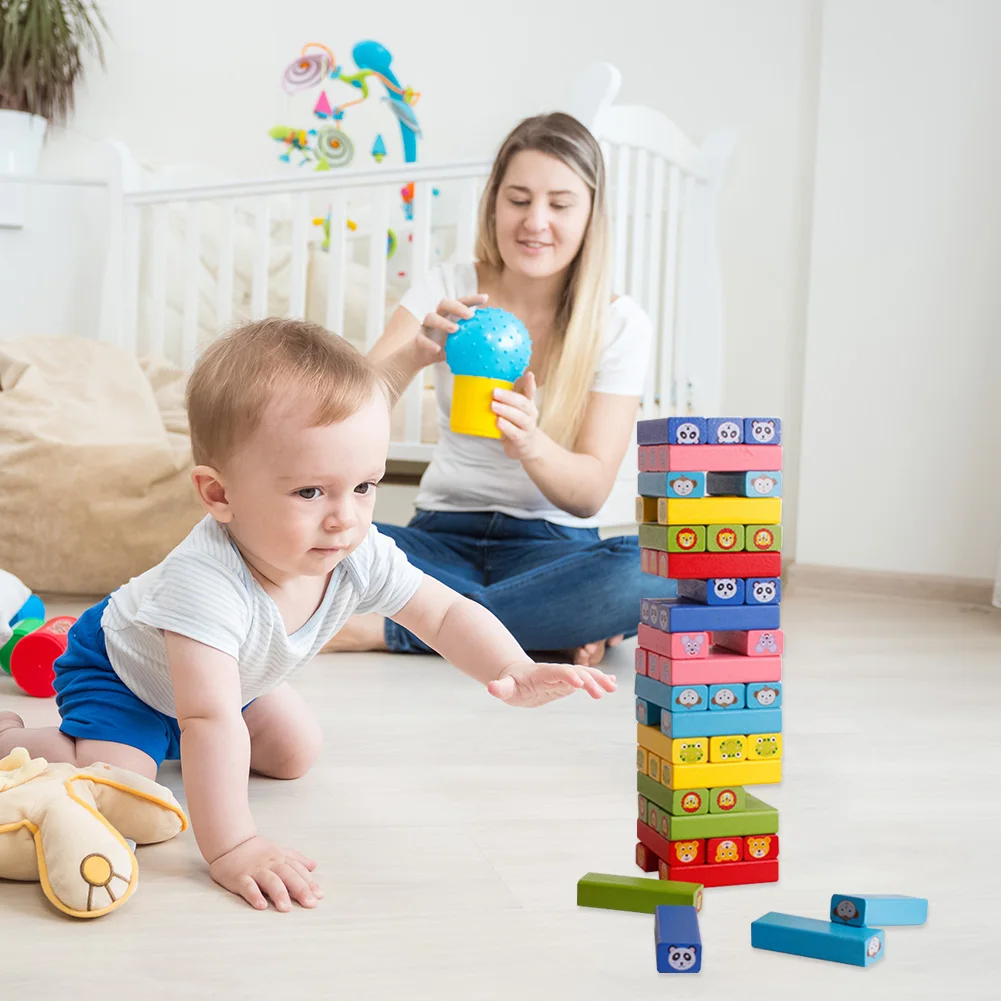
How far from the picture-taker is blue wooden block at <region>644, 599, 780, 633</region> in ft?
2.52

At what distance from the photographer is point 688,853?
2.52 feet

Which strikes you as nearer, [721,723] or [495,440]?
Result: [721,723]

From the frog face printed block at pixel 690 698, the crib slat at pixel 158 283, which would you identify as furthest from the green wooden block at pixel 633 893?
the crib slat at pixel 158 283

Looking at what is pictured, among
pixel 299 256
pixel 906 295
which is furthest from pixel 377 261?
pixel 906 295

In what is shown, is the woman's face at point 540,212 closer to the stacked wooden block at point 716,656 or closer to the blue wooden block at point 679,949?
the stacked wooden block at point 716,656

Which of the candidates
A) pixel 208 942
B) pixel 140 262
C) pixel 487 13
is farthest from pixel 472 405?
pixel 487 13

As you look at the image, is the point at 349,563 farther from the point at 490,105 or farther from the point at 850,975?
the point at 490,105

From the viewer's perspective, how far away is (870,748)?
1.15 m

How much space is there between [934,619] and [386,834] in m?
1.49

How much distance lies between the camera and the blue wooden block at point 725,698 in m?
0.77

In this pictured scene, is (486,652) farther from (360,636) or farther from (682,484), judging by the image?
(360,636)

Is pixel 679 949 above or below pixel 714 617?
below

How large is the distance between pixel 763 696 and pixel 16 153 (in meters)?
2.41

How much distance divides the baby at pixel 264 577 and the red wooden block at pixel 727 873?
5.2 inches
